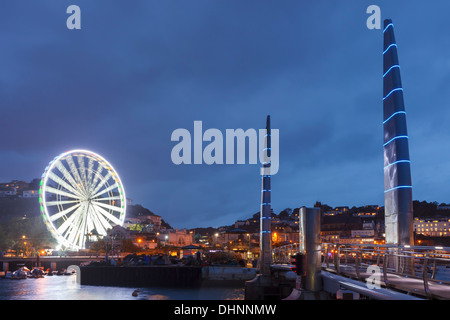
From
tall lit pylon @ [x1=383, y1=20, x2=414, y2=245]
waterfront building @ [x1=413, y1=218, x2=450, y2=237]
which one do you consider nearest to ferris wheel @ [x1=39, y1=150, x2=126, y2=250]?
tall lit pylon @ [x1=383, y1=20, x2=414, y2=245]

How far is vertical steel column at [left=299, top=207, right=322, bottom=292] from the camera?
50.8 ft

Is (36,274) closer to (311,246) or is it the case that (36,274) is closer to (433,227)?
(311,246)

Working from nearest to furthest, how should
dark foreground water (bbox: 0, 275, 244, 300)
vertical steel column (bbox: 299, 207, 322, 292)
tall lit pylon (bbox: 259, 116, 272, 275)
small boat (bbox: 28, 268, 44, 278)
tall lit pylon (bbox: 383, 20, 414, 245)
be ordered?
vertical steel column (bbox: 299, 207, 322, 292)
tall lit pylon (bbox: 383, 20, 414, 245)
tall lit pylon (bbox: 259, 116, 272, 275)
dark foreground water (bbox: 0, 275, 244, 300)
small boat (bbox: 28, 268, 44, 278)

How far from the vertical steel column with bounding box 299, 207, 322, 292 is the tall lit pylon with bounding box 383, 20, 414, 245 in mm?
3445

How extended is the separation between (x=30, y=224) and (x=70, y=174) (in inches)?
3887

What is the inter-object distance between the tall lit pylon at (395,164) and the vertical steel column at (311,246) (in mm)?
3445

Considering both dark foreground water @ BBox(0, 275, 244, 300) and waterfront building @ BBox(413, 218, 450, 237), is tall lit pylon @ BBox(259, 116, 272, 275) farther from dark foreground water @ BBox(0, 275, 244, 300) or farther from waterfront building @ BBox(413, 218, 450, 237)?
waterfront building @ BBox(413, 218, 450, 237)

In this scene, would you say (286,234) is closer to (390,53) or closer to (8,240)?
(8,240)
